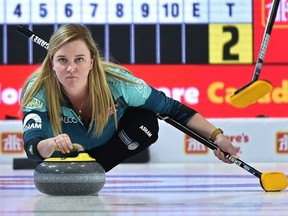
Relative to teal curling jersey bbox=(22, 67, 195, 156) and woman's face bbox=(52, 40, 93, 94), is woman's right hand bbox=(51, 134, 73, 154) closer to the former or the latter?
teal curling jersey bbox=(22, 67, 195, 156)

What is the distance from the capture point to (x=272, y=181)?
4.00 meters

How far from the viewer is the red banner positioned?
8.15 metres

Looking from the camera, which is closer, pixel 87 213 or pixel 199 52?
pixel 87 213

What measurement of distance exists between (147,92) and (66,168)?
0.58 m

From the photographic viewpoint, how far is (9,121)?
25.7ft

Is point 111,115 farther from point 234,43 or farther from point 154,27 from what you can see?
point 234,43

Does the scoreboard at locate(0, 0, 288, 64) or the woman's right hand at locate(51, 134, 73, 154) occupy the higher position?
the scoreboard at locate(0, 0, 288, 64)

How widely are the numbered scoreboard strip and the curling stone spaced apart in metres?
4.49

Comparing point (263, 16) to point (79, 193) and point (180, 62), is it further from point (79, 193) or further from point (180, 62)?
point (79, 193)

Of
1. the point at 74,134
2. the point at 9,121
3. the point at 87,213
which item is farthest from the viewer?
the point at 9,121

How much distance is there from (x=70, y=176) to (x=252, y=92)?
124 cm

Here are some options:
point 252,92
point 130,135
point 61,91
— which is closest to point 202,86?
point 252,92

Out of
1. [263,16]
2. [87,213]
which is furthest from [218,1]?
[87,213]

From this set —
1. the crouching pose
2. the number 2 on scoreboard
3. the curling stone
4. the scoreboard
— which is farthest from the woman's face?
the number 2 on scoreboard
